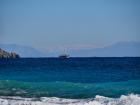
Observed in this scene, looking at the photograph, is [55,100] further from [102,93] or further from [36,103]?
[102,93]

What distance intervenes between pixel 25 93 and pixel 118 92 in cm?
660

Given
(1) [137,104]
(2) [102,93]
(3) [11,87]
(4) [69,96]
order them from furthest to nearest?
(3) [11,87] → (2) [102,93] → (4) [69,96] → (1) [137,104]

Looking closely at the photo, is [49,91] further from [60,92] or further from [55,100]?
[55,100]

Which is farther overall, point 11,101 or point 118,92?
point 118,92

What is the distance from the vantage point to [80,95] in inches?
1137

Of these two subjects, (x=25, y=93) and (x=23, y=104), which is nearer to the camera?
(x=23, y=104)

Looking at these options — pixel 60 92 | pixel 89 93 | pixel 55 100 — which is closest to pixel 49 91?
pixel 60 92

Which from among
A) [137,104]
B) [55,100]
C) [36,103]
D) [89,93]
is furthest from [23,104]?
[89,93]

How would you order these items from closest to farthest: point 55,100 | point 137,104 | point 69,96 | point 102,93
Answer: point 137,104 → point 55,100 → point 69,96 → point 102,93

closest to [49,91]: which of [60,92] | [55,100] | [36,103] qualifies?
[60,92]

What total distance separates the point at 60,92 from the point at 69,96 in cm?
267

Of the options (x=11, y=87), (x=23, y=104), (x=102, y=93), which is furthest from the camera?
(x=11, y=87)

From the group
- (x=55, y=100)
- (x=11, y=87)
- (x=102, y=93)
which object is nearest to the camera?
(x=55, y=100)

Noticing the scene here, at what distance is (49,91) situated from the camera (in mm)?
31703
